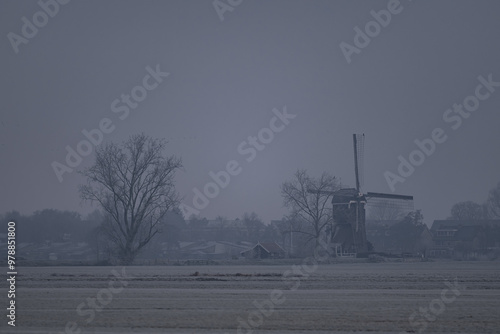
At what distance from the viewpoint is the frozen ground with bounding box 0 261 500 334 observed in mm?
19547

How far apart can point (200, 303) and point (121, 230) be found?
51.4 metres

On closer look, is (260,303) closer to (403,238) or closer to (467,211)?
(403,238)

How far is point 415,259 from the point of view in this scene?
85688mm

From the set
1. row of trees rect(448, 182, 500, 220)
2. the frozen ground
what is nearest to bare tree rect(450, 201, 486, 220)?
row of trees rect(448, 182, 500, 220)

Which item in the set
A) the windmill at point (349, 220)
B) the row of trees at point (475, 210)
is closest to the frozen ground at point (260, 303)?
the windmill at point (349, 220)

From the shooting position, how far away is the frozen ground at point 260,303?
64.1ft

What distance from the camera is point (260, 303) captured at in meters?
25.5

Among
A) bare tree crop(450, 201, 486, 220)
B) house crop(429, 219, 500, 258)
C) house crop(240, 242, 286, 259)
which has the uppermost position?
bare tree crop(450, 201, 486, 220)

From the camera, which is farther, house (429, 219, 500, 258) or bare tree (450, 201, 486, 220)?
bare tree (450, 201, 486, 220)

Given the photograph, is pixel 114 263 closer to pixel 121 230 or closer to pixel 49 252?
pixel 121 230

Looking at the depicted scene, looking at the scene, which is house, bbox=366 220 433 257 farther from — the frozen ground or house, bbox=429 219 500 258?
the frozen ground

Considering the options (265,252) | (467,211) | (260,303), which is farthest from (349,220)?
(467,211)

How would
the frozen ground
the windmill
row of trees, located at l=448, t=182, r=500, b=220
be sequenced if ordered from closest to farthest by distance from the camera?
the frozen ground → the windmill → row of trees, located at l=448, t=182, r=500, b=220

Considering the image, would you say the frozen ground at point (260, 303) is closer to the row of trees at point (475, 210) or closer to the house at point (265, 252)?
the house at point (265, 252)
